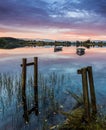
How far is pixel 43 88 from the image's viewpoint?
891 inches

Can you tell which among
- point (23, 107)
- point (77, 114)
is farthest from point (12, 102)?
point (77, 114)

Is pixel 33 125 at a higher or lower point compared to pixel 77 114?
lower

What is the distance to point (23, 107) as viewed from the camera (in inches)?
758

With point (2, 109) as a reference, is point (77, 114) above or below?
above

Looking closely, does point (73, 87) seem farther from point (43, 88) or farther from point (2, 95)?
point (2, 95)

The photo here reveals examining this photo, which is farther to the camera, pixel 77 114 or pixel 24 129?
pixel 24 129

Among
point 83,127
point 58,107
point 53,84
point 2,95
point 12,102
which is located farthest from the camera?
point 53,84

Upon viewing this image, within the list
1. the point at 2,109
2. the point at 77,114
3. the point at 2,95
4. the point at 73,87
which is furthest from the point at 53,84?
the point at 77,114

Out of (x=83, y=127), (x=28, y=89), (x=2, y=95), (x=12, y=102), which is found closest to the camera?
(x=83, y=127)

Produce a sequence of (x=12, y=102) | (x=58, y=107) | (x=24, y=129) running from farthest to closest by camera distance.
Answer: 1. (x=12, y=102)
2. (x=58, y=107)
3. (x=24, y=129)

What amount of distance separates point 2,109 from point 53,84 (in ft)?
27.6

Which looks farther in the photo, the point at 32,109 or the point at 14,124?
the point at 32,109

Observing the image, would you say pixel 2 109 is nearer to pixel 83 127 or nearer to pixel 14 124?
pixel 14 124

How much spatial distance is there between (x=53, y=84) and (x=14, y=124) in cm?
1071
